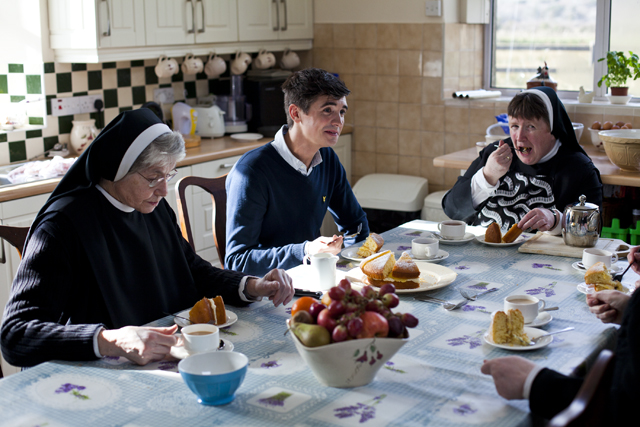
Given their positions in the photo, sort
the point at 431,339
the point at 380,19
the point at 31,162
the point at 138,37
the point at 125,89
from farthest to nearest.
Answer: the point at 380,19 < the point at 125,89 < the point at 138,37 < the point at 31,162 < the point at 431,339

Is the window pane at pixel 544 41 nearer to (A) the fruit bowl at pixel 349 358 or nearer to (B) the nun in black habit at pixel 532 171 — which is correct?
(B) the nun in black habit at pixel 532 171

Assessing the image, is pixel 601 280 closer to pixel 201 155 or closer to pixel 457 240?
pixel 457 240

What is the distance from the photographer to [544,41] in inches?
164

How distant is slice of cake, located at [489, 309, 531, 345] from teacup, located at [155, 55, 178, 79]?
9.38 feet

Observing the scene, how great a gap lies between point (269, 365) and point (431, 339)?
361mm

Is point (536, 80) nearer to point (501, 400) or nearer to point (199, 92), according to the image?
point (199, 92)

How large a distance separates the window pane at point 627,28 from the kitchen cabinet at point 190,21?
215 cm

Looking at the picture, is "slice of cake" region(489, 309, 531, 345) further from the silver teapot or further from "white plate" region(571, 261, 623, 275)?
the silver teapot

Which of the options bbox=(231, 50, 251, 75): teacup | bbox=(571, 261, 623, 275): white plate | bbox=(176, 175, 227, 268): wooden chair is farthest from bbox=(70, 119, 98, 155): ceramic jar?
bbox=(571, 261, 623, 275): white plate

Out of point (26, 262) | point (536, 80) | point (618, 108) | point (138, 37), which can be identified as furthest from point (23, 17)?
point (618, 108)

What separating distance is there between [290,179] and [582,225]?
95cm

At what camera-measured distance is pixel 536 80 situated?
3732 millimetres

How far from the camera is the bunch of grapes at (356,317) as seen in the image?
1.20m

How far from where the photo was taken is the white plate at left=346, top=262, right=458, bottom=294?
5.89 ft
